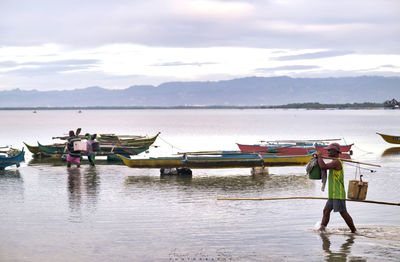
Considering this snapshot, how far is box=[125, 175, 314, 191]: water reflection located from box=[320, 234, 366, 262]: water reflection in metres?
9.07

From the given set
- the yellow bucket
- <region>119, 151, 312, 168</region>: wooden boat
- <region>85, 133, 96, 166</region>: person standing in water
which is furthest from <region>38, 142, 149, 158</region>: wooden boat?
the yellow bucket

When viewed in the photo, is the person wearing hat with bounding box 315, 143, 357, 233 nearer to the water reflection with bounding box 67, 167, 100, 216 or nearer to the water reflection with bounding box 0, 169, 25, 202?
the water reflection with bounding box 67, 167, 100, 216

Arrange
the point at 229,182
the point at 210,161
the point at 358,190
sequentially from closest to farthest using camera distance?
the point at 358,190, the point at 229,182, the point at 210,161

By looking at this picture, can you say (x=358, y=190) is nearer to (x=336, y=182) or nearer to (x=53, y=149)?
(x=336, y=182)

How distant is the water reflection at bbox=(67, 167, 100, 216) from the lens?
17841 mm

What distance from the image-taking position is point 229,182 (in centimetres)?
2344

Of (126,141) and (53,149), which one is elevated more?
(126,141)

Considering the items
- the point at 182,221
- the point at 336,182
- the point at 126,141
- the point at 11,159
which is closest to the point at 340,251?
the point at 336,182

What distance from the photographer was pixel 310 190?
838 inches

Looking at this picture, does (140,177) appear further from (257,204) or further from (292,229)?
(292,229)

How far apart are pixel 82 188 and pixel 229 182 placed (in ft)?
19.1

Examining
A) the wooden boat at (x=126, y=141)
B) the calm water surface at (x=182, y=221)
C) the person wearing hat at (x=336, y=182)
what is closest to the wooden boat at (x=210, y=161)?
the calm water surface at (x=182, y=221)

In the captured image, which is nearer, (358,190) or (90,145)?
(358,190)

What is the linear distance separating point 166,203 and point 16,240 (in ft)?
19.5
